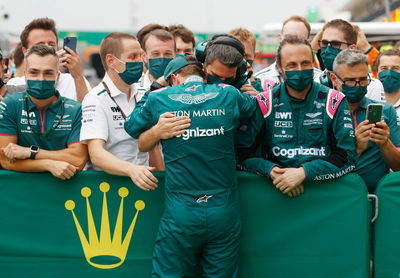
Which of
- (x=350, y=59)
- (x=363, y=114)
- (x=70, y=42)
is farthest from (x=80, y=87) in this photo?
(x=363, y=114)

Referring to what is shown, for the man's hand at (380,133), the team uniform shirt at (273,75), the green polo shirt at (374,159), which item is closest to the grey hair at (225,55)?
the man's hand at (380,133)

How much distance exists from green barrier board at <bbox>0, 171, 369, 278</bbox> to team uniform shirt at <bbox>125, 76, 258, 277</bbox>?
42 cm

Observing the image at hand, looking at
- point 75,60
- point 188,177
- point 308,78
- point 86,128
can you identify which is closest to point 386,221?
point 308,78

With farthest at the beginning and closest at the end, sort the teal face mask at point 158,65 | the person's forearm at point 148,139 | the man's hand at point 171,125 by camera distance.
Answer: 1. the teal face mask at point 158,65
2. the person's forearm at point 148,139
3. the man's hand at point 171,125

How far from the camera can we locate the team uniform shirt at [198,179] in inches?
150

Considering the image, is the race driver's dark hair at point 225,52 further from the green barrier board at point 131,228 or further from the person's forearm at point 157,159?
the person's forearm at point 157,159

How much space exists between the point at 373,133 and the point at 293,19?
118 inches

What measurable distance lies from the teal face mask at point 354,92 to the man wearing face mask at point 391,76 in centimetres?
164

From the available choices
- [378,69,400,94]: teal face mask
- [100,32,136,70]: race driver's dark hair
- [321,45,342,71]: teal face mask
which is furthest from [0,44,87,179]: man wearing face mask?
[378,69,400,94]: teal face mask

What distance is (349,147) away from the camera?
13.5ft

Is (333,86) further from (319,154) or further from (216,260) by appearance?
(216,260)

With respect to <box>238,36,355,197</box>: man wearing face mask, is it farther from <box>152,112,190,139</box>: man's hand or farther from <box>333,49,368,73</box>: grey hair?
<box>152,112,190,139</box>: man's hand

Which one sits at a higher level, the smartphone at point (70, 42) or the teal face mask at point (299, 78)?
the smartphone at point (70, 42)

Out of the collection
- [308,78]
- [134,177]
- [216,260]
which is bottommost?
[216,260]
